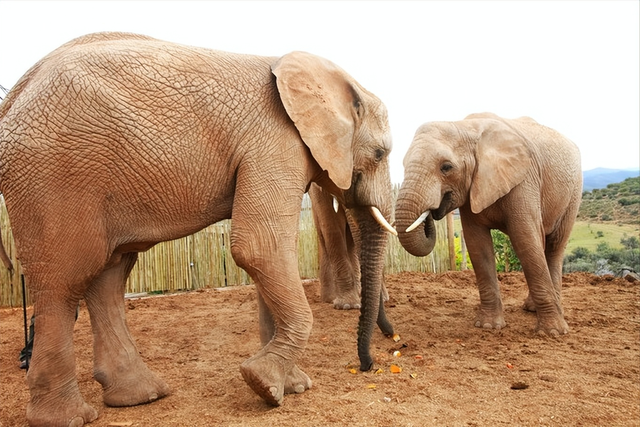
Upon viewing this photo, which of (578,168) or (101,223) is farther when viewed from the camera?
(578,168)

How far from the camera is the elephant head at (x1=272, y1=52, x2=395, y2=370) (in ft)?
12.3

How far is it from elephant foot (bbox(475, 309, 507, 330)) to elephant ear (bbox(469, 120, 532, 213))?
1232 millimetres

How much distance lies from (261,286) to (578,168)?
5556 millimetres

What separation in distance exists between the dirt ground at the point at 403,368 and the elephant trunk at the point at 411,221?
95 centimetres

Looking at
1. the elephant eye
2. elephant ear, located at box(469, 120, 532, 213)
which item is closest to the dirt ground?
elephant ear, located at box(469, 120, 532, 213)

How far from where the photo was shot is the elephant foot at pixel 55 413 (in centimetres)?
338

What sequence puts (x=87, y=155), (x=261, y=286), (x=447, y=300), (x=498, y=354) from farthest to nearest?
(x=447, y=300)
(x=498, y=354)
(x=261, y=286)
(x=87, y=155)

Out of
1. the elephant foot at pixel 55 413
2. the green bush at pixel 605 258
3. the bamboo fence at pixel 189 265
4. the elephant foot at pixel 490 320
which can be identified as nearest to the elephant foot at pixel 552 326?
the elephant foot at pixel 490 320

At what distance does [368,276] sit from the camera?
4477 mm

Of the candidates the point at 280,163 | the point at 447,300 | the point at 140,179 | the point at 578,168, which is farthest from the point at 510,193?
the point at 140,179

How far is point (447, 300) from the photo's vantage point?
8203 millimetres

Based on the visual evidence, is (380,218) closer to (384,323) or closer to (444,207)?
(384,323)

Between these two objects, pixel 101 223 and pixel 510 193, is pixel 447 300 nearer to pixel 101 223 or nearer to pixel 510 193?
pixel 510 193

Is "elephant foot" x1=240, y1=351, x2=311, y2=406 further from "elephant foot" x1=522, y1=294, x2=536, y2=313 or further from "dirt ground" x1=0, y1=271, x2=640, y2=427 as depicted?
"elephant foot" x1=522, y1=294, x2=536, y2=313
